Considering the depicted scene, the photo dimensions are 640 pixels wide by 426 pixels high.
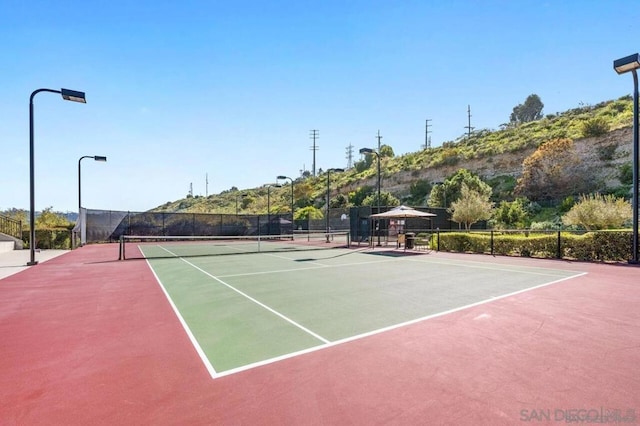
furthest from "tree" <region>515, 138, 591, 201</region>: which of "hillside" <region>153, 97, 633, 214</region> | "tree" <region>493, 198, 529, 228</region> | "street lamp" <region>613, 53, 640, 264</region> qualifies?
"street lamp" <region>613, 53, 640, 264</region>

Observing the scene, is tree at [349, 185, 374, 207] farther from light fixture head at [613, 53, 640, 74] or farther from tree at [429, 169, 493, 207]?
light fixture head at [613, 53, 640, 74]

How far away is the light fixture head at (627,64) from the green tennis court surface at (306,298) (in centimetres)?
665

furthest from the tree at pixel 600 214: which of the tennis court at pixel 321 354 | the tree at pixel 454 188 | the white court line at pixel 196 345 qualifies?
the white court line at pixel 196 345

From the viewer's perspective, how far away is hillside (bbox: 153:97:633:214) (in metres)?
35.9

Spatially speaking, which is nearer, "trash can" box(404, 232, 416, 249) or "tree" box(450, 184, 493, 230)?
"trash can" box(404, 232, 416, 249)

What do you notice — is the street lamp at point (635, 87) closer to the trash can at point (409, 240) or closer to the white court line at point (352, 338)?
the white court line at point (352, 338)

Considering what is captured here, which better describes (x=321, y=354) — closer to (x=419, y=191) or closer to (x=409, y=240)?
(x=409, y=240)

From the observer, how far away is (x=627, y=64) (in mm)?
10578

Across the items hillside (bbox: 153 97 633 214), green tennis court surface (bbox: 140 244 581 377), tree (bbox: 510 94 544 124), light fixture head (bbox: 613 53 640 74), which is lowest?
green tennis court surface (bbox: 140 244 581 377)

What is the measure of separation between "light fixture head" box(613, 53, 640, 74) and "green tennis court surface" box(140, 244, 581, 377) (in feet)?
21.8

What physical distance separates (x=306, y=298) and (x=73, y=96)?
10687 millimetres

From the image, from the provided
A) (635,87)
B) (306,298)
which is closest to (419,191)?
(635,87)

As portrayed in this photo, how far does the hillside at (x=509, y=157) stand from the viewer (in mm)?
35906

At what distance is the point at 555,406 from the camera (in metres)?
2.84
